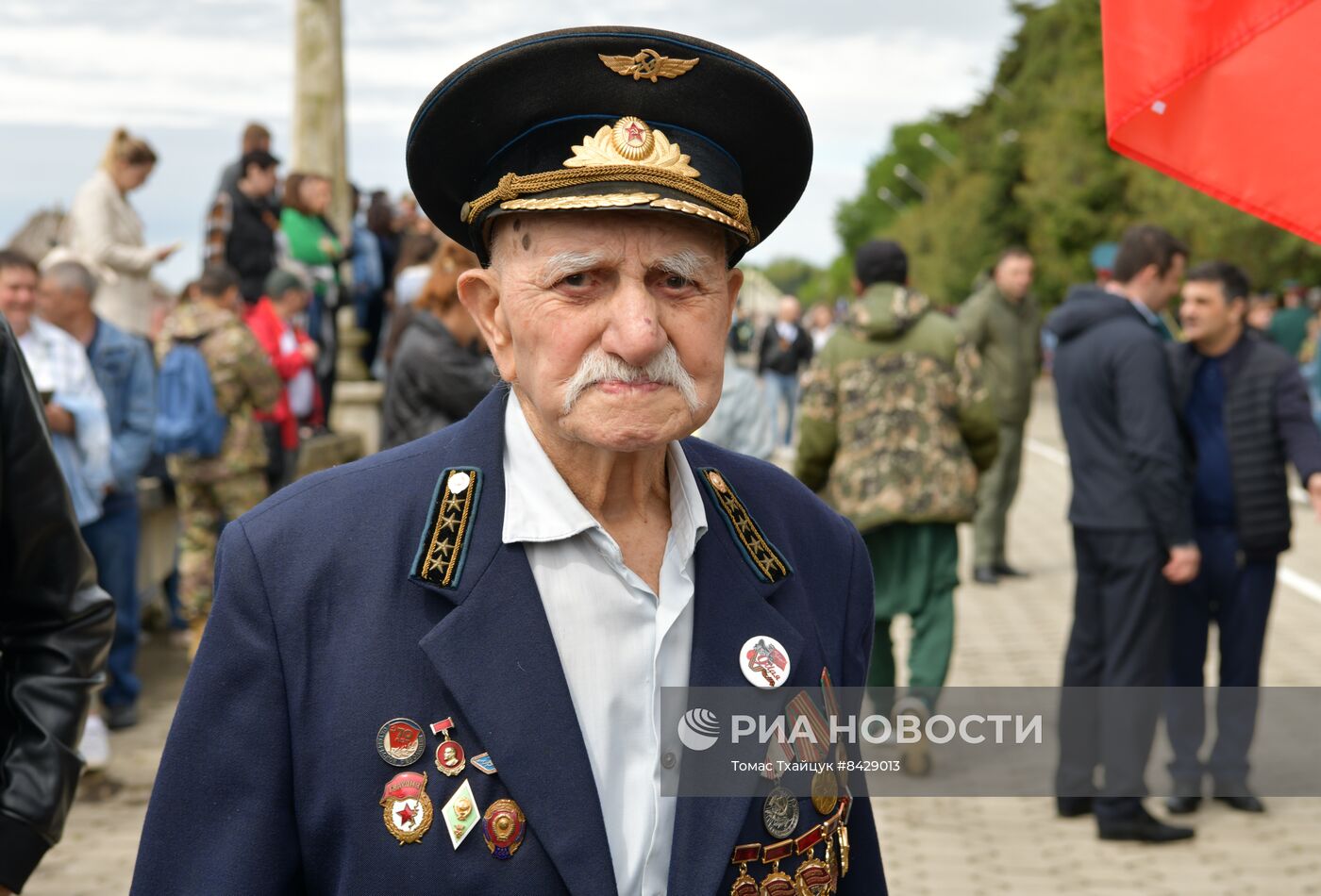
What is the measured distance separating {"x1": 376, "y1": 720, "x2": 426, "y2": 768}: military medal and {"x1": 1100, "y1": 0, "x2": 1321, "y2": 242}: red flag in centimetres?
137

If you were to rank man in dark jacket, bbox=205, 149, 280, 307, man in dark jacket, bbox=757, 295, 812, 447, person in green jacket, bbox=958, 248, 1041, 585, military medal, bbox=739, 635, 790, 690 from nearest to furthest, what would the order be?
military medal, bbox=739, 635, 790, 690 → man in dark jacket, bbox=205, 149, 280, 307 → person in green jacket, bbox=958, 248, 1041, 585 → man in dark jacket, bbox=757, 295, 812, 447

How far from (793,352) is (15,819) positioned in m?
20.3

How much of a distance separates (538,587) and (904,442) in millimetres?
5171

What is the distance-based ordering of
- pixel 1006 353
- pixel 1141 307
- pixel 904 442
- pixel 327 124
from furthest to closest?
pixel 327 124 < pixel 1006 353 < pixel 904 442 < pixel 1141 307

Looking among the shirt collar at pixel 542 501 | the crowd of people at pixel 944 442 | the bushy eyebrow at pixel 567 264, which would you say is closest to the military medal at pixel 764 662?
the shirt collar at pixel 542 501

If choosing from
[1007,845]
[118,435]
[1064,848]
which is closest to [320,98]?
[118,435]

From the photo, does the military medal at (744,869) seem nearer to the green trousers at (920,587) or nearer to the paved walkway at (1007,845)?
the paved walkway at (1007,845)

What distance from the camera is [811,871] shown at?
2287 millimetres

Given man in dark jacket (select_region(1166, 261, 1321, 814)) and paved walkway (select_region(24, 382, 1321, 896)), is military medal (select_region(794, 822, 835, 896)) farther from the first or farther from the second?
man in dark jacket (select_region(1166, 261, 1321, 814))

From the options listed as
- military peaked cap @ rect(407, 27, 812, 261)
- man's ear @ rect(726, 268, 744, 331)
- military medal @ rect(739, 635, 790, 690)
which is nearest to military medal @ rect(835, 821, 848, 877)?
military medal @ rect(739, 635, 790, 690)

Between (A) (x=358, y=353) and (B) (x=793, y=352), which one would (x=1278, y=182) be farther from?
(B) (x=793, y=352)

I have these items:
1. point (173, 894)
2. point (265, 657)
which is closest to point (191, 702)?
point (265, 657)

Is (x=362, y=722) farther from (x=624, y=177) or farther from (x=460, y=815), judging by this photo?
(x=624, y=177)

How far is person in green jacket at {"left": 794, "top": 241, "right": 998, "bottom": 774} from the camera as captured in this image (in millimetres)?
7285
